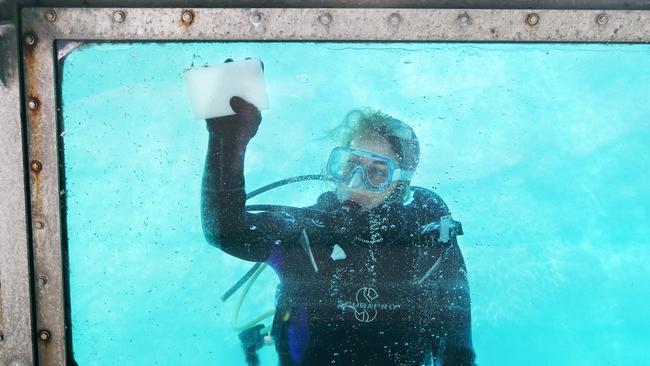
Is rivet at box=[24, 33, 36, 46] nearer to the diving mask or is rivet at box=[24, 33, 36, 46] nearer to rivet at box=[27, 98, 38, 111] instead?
rivet at box=[27, 98, 38, 111]

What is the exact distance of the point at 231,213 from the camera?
1.58 meters

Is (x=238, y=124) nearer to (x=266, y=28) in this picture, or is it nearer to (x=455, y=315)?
(x=266, y=28)

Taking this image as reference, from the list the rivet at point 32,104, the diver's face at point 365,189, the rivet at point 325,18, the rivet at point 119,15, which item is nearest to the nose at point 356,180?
the diver's face at point 365,189

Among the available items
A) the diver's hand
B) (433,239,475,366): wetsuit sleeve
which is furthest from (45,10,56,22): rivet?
(433,239,475,366): wetsuit sleeve

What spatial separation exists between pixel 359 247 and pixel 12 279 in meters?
0.89

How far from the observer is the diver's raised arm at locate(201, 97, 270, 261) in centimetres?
155

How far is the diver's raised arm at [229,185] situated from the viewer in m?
1.55

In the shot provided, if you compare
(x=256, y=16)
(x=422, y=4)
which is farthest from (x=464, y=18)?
(x=256, y=16)

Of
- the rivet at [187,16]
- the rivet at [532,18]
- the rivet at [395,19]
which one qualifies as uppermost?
the rivet at [187,16]

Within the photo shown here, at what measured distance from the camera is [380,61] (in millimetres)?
1508

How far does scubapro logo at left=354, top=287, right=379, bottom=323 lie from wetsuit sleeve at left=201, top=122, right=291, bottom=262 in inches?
9.8

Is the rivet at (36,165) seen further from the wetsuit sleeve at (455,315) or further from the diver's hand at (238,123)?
the wetsuit sleeve at (455,315)

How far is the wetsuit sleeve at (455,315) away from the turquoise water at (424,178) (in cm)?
3

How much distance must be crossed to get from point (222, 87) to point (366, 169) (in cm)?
42
